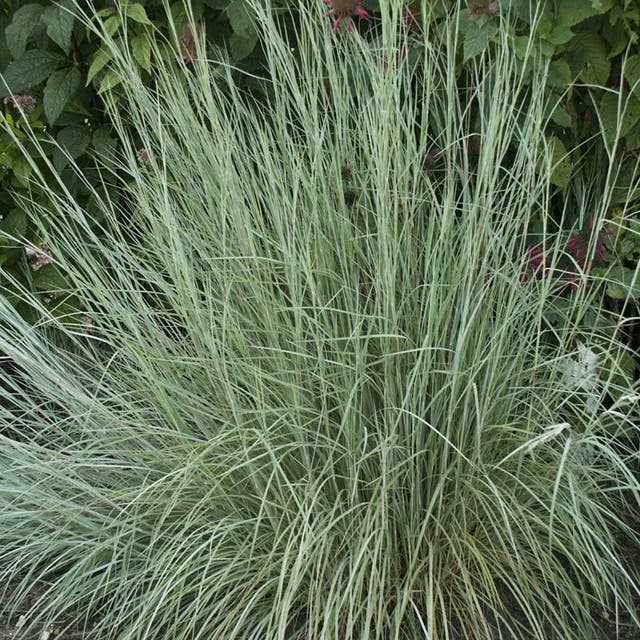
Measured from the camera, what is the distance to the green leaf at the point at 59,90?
287 cm

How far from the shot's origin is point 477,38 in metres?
2.31

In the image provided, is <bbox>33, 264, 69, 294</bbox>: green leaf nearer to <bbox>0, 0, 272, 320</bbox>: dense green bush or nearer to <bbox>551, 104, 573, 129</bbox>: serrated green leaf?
<bbox>0, 0, 272, 320</bbox>: dense green bush

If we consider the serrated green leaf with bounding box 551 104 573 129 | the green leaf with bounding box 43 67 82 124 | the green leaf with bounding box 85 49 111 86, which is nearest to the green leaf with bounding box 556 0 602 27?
the serrated green leaf with bounding box 551 104 573 129

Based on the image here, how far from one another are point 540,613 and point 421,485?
487mm

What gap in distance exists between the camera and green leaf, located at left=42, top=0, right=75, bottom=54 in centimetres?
273

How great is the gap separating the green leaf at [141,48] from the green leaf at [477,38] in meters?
0.97

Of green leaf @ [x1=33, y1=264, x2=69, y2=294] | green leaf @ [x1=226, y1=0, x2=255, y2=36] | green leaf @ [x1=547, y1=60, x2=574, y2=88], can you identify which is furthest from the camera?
green leaf @ [x1=33, y1=264, x2=69, y2=294]

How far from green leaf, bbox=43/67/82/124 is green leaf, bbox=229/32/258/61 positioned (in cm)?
56

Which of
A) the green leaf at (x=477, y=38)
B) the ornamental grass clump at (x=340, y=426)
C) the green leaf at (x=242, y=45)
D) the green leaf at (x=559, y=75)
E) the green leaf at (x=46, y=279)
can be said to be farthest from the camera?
the green leaf at (x=46, y=279)

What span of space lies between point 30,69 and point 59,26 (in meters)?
0.28

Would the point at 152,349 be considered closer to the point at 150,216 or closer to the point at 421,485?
the point at 150,216

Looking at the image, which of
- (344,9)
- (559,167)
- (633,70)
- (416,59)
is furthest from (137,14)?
(633,70)

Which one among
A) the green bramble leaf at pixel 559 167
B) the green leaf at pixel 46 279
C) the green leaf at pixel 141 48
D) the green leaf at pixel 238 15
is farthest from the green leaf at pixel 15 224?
the green bramble leaf at pixel 559 167

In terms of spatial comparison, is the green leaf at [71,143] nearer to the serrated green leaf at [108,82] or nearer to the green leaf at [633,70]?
the serrated green leaf at [108,82]
